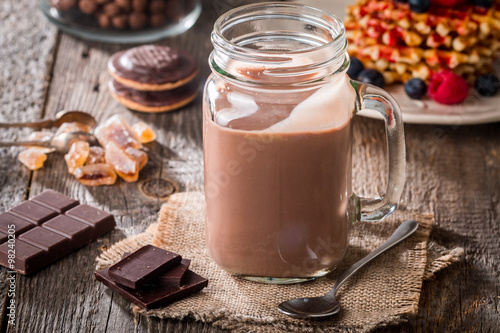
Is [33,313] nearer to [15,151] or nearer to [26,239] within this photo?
[26,239]

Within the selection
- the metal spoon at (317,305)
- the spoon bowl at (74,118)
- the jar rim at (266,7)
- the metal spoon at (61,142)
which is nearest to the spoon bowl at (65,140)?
the metal spoon at (61,142)

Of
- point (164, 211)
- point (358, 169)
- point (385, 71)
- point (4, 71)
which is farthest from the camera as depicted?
point (4, 71)

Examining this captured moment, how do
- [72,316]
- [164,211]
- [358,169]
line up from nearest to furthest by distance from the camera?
[72,316]
[164,211]
[358,169]

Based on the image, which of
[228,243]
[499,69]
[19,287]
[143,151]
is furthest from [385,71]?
[19,287]

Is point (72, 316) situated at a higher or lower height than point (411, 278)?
higher

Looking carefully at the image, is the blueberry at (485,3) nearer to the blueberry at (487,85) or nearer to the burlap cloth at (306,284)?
the blueberry at (487,85)

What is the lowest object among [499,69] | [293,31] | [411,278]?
[499,69]
